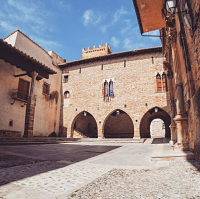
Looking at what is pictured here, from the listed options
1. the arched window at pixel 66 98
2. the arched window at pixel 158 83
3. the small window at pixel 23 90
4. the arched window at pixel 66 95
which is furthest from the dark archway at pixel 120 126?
the small window at pixel 23 90

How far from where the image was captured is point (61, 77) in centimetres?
1991

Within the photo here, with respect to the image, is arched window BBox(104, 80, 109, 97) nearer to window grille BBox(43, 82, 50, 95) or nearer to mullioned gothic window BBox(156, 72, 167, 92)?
mullioned gothic window BBox(156, 72, 167, 92)

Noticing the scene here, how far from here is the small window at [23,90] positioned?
13.4 m

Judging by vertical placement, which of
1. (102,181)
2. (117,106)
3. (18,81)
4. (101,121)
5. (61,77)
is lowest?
(102,181)

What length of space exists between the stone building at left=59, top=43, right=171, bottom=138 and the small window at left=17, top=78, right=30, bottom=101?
5512 mm

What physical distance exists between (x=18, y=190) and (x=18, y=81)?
521 inches

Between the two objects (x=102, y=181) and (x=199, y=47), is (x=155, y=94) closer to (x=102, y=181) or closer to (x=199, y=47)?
(x=199, y=47)

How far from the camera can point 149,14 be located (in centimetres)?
647

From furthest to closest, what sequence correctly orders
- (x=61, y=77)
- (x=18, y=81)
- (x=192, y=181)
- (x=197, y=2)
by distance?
(x=61, y=77) → (x=18, y=81) → (x=197, y=2) → (x=192, y=181)

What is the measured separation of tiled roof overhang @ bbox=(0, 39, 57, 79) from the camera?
1062 cm

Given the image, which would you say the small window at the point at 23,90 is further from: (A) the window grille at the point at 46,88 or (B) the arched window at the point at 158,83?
(B) the arched window at the point at 158,83

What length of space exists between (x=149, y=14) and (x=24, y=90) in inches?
448

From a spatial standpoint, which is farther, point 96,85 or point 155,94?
point 96,85

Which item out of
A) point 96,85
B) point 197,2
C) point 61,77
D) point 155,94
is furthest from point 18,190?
point 61,77
